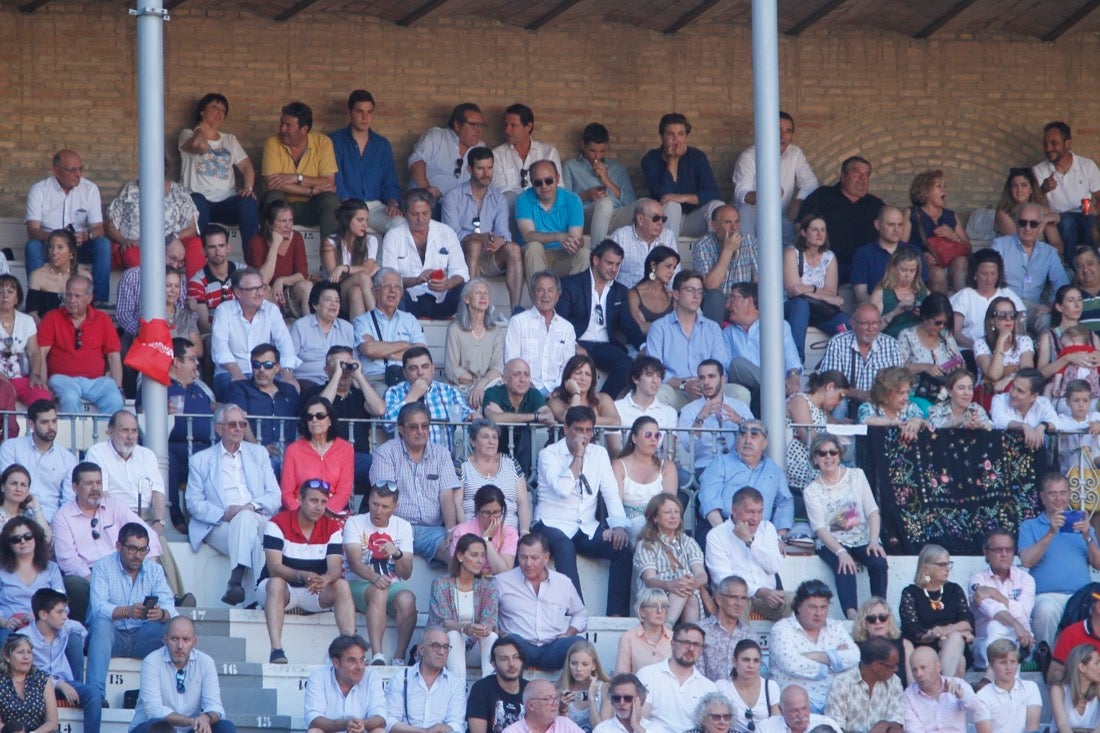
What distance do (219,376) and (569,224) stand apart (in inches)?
131

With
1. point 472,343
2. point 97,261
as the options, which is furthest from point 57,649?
point 97,261

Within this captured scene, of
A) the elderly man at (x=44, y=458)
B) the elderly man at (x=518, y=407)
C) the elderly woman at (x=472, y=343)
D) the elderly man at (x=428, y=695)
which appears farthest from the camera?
the elderly woman at (x=472, y=343)

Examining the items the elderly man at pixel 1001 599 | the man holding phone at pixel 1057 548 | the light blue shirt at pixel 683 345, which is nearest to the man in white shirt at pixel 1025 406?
the man holding phone at pixel 1057 548

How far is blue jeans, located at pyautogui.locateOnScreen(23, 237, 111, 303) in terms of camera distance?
46.3ft

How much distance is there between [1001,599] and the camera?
1181 cm

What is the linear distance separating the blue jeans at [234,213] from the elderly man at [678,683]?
516cm

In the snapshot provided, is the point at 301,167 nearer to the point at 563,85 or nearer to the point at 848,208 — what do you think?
the point at 563,85

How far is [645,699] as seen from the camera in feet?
35.3

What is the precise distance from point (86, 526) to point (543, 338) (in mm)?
3347

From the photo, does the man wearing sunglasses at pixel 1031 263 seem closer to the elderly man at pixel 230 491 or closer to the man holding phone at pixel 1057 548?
the man holding phone at pixel 1057 548

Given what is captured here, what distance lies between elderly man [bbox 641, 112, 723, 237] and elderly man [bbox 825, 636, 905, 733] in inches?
217

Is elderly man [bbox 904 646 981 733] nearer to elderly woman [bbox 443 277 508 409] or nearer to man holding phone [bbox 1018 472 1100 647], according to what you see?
man holding phone [bbox 1018 472 1100 647]

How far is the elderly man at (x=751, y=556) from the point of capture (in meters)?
11.6

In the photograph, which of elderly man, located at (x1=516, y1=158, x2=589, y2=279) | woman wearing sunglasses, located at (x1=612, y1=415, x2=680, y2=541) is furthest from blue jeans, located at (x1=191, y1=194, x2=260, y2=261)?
woman wearing sunglasses, located at (x1=612, y1=415, x2=680, y2=541)
